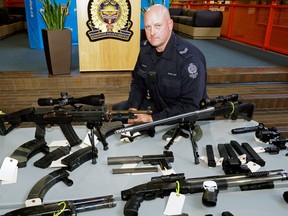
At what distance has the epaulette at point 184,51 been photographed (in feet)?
7.09

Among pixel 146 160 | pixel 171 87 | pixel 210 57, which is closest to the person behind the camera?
pixel 146 160

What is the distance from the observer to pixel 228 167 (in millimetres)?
1373

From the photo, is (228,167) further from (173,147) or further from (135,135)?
(135,135)

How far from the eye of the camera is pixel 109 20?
398cm

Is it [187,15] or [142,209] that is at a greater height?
[187,15]

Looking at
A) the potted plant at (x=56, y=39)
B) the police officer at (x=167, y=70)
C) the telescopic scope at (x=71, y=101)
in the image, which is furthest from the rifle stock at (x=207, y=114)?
the potted plant at (x=56, y=39)

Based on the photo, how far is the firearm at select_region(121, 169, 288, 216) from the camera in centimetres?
115

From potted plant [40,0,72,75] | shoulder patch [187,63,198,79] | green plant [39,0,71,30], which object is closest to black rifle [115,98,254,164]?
shoulder patch [187,63,198,79]

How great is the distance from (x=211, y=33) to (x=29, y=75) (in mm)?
6288

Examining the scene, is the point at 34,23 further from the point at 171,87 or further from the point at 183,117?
the point at 183,117

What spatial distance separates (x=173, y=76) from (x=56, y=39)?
7.48 feet

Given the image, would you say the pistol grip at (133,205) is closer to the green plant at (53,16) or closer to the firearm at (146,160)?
the firearm at (146,160)

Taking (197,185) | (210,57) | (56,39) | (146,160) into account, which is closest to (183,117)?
(146,160)

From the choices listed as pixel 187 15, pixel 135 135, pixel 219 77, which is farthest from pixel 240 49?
pixel 135 135
